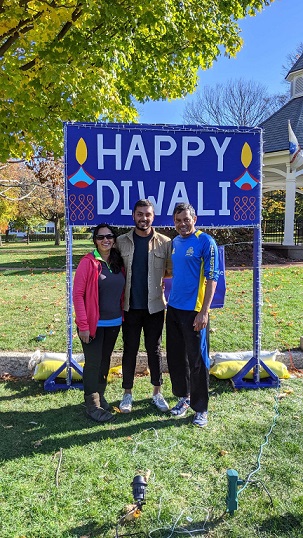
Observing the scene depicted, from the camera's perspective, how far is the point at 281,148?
15625 mm

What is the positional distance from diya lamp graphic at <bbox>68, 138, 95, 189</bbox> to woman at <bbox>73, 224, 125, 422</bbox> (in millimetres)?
707

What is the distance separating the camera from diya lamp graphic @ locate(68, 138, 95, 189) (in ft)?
13.6

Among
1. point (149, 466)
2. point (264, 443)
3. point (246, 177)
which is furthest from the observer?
point (246, 177)

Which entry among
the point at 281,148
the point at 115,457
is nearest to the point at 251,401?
the point at 115,457

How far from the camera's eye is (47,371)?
4.51 metres

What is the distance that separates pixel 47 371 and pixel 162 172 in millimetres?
2489

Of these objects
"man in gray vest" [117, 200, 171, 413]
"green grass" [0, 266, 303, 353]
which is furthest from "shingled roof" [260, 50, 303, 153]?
"man in gray vest" [117, 200, 171, 413]

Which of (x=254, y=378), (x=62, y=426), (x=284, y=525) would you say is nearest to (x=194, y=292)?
(x=254, y=378)

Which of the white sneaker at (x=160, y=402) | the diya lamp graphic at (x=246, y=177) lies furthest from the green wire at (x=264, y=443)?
the diya lamp graphic at (x=246, y=177)

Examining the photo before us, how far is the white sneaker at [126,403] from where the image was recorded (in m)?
3.87

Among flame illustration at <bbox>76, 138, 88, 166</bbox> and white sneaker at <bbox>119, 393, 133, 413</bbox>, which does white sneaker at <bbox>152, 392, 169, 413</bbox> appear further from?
flame illustration at <bbox>76, 138, 88, 166</bbox>

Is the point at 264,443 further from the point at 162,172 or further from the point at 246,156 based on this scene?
A: the point at 246,156

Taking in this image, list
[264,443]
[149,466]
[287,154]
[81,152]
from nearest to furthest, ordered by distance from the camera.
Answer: [149,466] < [264,443] < [81,152] < [287,154]

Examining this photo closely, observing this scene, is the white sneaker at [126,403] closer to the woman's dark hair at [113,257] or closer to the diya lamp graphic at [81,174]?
the woman's dark hair at [113,257]
